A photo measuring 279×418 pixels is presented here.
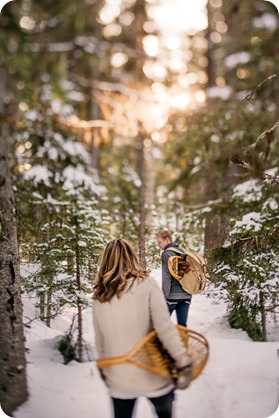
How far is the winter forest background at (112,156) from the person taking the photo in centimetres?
A: 206

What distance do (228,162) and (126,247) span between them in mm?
1129

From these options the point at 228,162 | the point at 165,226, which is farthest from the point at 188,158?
the point at 165,226

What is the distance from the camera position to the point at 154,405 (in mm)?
1710

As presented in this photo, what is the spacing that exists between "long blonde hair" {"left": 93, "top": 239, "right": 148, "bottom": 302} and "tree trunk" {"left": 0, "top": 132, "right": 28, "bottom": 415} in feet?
1.88

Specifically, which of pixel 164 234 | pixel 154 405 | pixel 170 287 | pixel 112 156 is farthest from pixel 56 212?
pixel 154 405

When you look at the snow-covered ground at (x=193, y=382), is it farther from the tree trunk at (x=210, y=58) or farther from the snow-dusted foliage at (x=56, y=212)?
the tree trunk at (x=210, y=58)

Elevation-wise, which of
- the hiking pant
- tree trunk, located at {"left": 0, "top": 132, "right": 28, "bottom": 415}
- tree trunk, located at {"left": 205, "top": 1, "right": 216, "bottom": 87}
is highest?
tree trunk, located at {"left": 205, "top": 1, "right": 216, "bottom": 87}

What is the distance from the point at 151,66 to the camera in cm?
222

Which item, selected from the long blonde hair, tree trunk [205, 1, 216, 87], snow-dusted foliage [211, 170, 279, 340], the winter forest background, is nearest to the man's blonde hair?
the winter forest background

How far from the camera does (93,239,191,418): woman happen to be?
64.2 inches

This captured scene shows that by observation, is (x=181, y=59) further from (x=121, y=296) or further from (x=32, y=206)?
(x=121, y=296)

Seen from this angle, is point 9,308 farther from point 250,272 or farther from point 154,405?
point 250,272

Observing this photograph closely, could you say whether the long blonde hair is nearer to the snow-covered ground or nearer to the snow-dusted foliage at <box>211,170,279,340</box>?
the snow-covered ground

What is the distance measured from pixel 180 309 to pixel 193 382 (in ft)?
1.12
